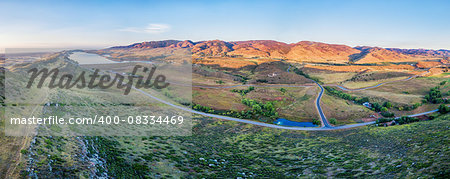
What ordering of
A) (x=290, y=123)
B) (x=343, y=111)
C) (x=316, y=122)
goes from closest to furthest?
(x=316, y=122)
(x=290, y=123)
(x=343, y=111)

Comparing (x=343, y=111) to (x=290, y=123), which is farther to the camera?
(x=343, y=111)

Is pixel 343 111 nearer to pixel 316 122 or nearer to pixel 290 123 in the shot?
pixel 316 122

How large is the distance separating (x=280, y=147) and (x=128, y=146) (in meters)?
23.6

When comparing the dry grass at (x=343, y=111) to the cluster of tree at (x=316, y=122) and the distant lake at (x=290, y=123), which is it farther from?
the distant lake at (x=290, y=123)

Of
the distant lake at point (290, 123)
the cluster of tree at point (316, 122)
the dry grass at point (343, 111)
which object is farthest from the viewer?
the dry grass at point (343, 111)

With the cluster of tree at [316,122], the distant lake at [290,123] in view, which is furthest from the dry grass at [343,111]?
the distant lake at [290,123]

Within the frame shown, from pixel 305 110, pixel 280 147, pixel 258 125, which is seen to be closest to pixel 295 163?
pixel 280 147

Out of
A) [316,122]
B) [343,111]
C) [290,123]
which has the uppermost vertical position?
[343,111]

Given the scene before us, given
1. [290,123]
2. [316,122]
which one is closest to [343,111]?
[316,122]

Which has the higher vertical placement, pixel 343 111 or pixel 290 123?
pixel 343 111

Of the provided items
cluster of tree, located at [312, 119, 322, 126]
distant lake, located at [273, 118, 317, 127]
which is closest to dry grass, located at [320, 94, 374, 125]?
cluster of tree, located at [312, 119, 322, 126]

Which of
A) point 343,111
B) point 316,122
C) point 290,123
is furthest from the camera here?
point 343,111

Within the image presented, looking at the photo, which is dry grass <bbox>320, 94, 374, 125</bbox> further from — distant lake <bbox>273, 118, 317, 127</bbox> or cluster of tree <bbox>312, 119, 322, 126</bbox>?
distant lake <bbox>273, 118, 317, 127</bbox>

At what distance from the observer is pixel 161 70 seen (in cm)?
10362
